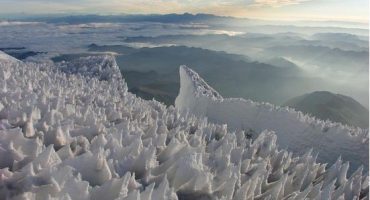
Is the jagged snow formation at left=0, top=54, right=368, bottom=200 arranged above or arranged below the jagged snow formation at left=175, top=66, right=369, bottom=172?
above

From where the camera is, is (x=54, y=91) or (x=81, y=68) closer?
(x=54, y=91)

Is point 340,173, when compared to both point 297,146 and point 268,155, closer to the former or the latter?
point 268,155

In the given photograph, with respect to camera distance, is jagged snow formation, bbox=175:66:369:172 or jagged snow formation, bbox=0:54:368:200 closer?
jagged snow formation, bbox=0:54:368:200

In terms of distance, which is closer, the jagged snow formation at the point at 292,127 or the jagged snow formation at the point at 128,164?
the jagged snow formation at the point at 128,164

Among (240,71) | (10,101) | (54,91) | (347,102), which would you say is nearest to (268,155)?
(10,101)

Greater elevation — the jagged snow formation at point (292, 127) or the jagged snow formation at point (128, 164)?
the jagged snow formation at point (128, 164)
